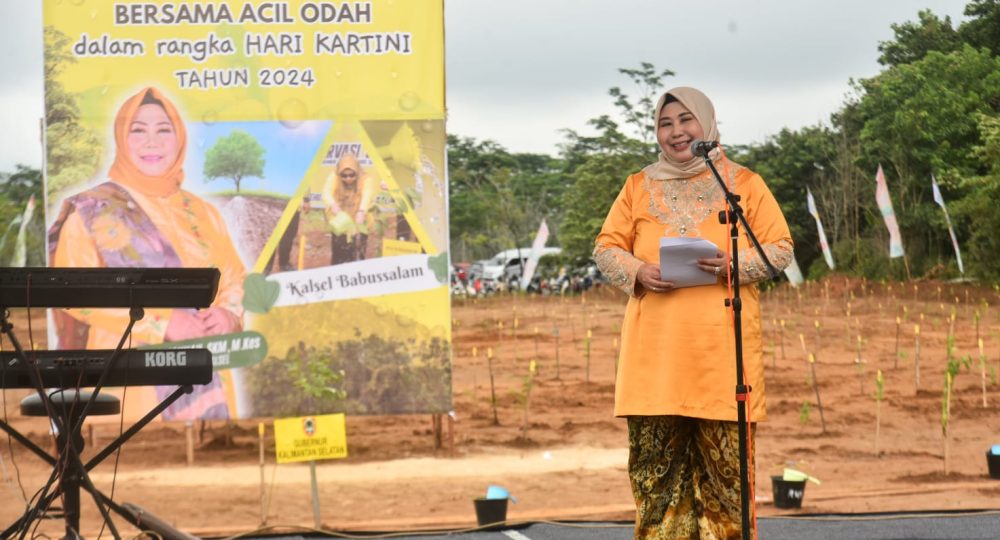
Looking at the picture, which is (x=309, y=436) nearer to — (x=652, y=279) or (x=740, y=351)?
(x=652, y=279)

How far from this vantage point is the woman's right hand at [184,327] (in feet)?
21.4

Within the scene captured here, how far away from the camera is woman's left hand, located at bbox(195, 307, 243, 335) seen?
652 centimetres

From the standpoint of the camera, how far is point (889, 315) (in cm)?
1758

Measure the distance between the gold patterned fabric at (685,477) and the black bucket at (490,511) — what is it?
166 cm

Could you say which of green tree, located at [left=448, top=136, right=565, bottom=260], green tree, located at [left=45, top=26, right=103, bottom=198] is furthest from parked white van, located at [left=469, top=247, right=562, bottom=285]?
Result: green tree, located at [left=45, top=26, right=103, bottom=198]

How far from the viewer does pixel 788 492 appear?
5.45 metres

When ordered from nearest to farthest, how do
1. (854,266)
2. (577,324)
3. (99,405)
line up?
1. (99,405)
2. (577,324)
3. (854,266)

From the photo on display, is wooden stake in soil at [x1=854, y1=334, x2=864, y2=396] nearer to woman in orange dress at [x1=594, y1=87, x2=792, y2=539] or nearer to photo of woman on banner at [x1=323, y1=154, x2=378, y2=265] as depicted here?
photo of woman on banner at [x1=323, y1=154, x2=378, y2=265]

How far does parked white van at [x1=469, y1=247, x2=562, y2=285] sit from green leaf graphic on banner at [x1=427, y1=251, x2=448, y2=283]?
21.7m

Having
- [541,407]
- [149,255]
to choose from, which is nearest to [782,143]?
[541,407]

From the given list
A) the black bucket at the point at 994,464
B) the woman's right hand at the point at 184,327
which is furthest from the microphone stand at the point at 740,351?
the woman's right hand at the point at 184,327

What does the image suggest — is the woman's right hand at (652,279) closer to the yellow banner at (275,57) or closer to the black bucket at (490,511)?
the black bucket at (490,511)

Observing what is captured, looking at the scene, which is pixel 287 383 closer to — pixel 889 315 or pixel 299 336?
pixel 299 336

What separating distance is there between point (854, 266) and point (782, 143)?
3.91 metres
